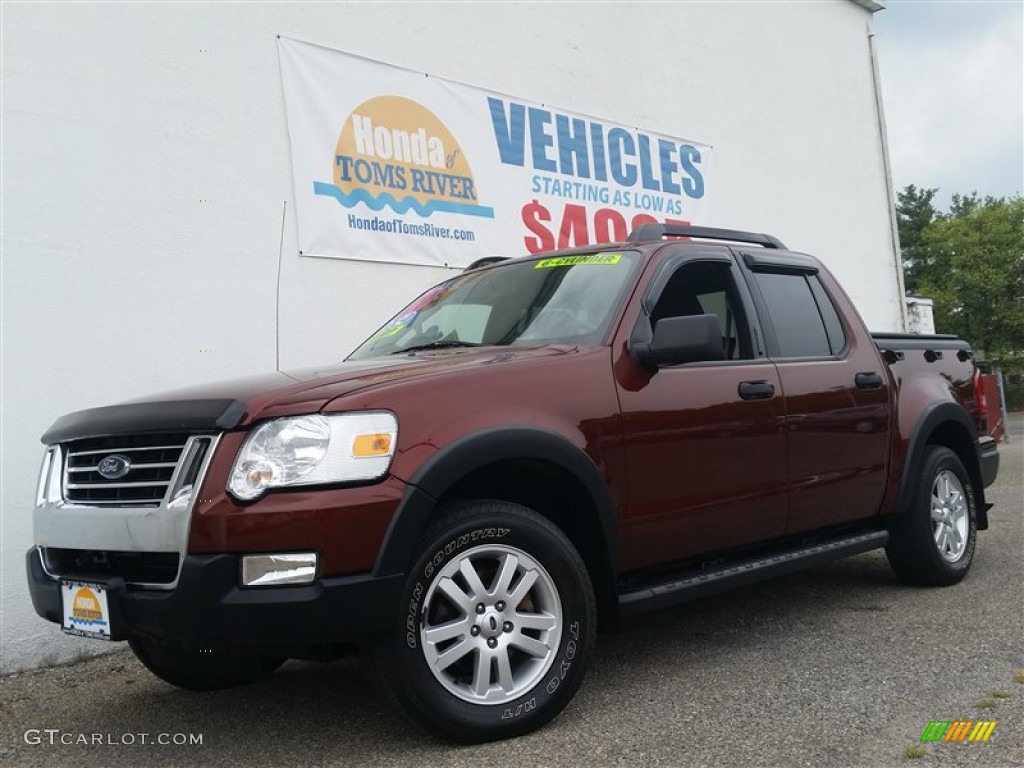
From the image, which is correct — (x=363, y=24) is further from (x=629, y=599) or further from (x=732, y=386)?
(x=629, y=599)

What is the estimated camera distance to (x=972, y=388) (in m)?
5.70

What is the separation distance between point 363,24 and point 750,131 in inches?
204

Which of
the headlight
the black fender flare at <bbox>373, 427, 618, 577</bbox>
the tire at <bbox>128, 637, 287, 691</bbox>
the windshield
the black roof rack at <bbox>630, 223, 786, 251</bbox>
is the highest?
the black roof rack at <bbox>630, 223, 786, 251</bbox>

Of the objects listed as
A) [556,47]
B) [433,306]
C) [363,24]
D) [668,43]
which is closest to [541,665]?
[433,306]

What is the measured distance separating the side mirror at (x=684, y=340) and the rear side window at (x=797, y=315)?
100 cm

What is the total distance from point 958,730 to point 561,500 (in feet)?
4.95

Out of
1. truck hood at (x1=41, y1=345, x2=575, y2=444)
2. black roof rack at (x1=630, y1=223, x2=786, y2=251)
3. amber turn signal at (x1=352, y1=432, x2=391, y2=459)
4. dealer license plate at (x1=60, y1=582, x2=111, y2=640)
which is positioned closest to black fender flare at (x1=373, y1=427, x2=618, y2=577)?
amber turn signal at (x1=352, y1=432, x2=391, y2=459)

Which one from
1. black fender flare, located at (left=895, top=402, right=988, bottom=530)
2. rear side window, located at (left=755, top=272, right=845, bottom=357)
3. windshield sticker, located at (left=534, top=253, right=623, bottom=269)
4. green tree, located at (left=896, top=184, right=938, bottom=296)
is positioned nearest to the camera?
windshield sticker, located at (left=534, top=253, right=623, bottom=269)

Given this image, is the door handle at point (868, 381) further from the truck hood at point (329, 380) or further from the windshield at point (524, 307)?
the truck hood at point (329, 380)

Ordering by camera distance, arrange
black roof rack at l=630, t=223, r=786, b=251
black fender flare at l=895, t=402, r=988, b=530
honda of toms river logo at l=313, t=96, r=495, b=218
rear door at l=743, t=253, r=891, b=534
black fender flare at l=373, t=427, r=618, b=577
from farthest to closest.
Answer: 1. honda of toms river logo at l=313, t=96, r=495, b=218
2. black fender flare at l=895, t=402, r=988, b=530
3. black roof rack at l=630, t=223, r=786, b=251
4. rear door at l=743, t=253, r=891, b=534
5. black fender flare at l=373, t=427, r=618, b=577

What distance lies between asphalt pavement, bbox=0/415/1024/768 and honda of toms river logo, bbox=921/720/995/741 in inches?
1.3

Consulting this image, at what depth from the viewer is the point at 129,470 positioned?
308 cm

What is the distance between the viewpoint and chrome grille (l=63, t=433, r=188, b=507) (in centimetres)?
299

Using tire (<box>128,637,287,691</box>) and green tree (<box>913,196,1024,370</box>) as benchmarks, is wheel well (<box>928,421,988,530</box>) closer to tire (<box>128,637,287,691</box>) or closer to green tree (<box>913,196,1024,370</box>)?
tire (<box>128,637,287,691</box>)
